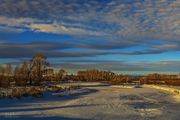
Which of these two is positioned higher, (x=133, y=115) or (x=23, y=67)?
(x=23, y=67)

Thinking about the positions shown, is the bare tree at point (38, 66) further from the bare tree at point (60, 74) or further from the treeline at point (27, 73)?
the bare tree at point (60, 74)

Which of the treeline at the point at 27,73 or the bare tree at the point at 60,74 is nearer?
the treeline at the point at 27,73

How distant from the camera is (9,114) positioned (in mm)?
19703

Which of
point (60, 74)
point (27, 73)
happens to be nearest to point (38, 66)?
point (27, 73)

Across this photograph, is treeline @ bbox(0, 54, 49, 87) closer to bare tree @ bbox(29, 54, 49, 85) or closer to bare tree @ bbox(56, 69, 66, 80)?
bare tree @ bbox(29, 54, 49, 85)

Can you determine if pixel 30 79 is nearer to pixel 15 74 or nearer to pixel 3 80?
pixel 15 74

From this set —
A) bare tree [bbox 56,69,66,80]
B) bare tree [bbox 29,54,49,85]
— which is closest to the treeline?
bare tree [bbox 29,54,49,85]

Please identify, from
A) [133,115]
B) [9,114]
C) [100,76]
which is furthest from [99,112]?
[100,76]

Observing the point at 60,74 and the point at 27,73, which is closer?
the point at 27,73

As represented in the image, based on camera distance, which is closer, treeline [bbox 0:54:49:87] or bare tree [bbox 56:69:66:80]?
treeline [bbox 0:54:49:87]

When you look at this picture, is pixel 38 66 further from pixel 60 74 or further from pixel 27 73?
pixel 60 74

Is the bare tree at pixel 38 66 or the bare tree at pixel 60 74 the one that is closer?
the bare tree at pixel 38 66

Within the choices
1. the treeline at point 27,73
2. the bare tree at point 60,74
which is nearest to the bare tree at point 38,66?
the treeline at point 27,73

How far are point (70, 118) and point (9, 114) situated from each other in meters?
3.11
